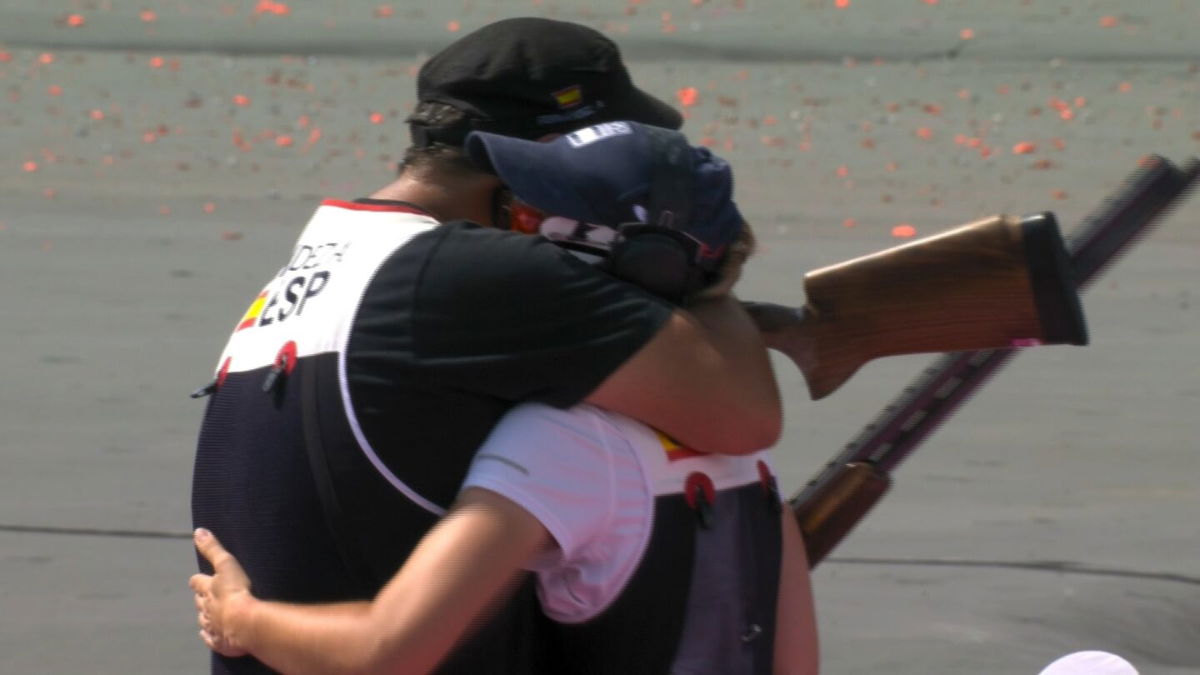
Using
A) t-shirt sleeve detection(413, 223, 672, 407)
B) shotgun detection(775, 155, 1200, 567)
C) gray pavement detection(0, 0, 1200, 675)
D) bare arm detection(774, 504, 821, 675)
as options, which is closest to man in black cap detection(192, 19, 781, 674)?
t-shirt sleeve detection(413, 223, 672, 407)

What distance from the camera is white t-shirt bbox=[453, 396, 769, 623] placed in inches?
70.9

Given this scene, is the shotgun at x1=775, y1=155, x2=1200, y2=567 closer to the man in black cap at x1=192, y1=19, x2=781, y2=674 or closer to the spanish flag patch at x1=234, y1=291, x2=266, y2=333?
the man in black cap at x1=192, y1=19, x2=781, y2=674

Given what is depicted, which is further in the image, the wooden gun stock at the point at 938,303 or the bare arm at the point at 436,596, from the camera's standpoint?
the wooden gun stock at the point at 938,303

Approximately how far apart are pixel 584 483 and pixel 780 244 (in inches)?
296

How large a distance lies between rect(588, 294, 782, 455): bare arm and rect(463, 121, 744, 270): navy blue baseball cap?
10 cm

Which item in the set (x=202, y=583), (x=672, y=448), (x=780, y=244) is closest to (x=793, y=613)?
(x=672, y=448)

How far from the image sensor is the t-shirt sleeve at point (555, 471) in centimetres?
179

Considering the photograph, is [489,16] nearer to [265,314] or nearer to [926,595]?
[926,595]

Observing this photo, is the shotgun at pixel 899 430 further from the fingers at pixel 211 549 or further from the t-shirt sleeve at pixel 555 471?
the fingers at pixel 211 549

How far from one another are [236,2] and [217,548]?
16561mm

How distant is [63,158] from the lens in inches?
464

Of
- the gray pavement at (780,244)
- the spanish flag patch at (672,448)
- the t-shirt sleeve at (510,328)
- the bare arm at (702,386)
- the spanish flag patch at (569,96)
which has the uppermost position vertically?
the spanish flag patch at (569,96)

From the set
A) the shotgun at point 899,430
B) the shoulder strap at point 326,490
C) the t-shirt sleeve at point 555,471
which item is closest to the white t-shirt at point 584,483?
the t-shirt sleeve at point 555,471

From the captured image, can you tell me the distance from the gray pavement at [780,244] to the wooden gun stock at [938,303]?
2.19 meters
